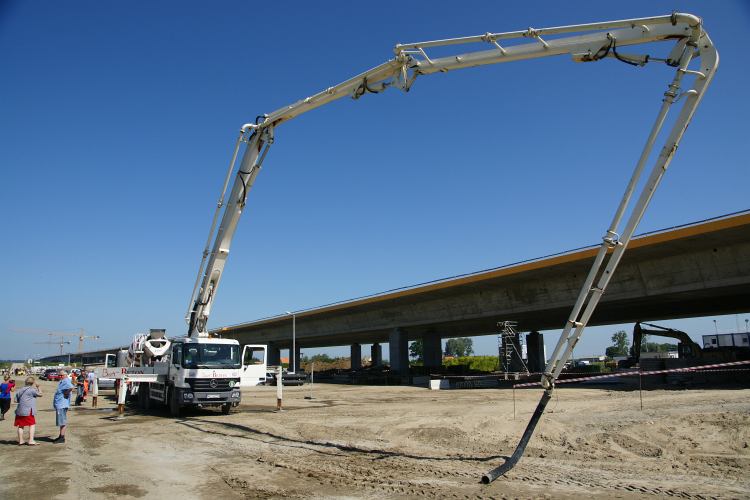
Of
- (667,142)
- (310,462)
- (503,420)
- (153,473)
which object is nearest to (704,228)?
(503,420)

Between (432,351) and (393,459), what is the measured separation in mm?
46512

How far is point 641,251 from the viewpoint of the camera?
2866cm

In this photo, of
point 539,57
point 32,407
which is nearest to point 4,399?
point 32,407

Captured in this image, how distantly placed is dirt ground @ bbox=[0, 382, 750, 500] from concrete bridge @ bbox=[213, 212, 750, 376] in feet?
39.1

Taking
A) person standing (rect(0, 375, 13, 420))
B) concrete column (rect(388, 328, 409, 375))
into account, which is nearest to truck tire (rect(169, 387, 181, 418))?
person standing (rect(0, 375, 13, 420))

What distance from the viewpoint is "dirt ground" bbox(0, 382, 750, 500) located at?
28.3 feet

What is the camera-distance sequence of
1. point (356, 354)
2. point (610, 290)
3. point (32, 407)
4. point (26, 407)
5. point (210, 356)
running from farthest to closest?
point (356, 354), point (610, 290), point (210, 356), point (32, 407), point (26, 407)

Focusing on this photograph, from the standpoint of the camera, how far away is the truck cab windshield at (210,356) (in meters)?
19.0

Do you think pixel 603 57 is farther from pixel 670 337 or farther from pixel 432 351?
pixel 432 351

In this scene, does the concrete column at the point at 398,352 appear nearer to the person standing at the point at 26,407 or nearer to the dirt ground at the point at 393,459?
the dirt ground at the point at 393,459

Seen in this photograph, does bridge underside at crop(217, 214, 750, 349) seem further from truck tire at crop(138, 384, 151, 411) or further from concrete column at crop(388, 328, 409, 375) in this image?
truck tire at crop(138, 384, 151, 411)

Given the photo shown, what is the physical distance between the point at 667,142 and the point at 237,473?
9.69 m

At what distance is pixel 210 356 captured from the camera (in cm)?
1930

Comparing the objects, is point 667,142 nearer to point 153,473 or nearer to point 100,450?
point 153,473
